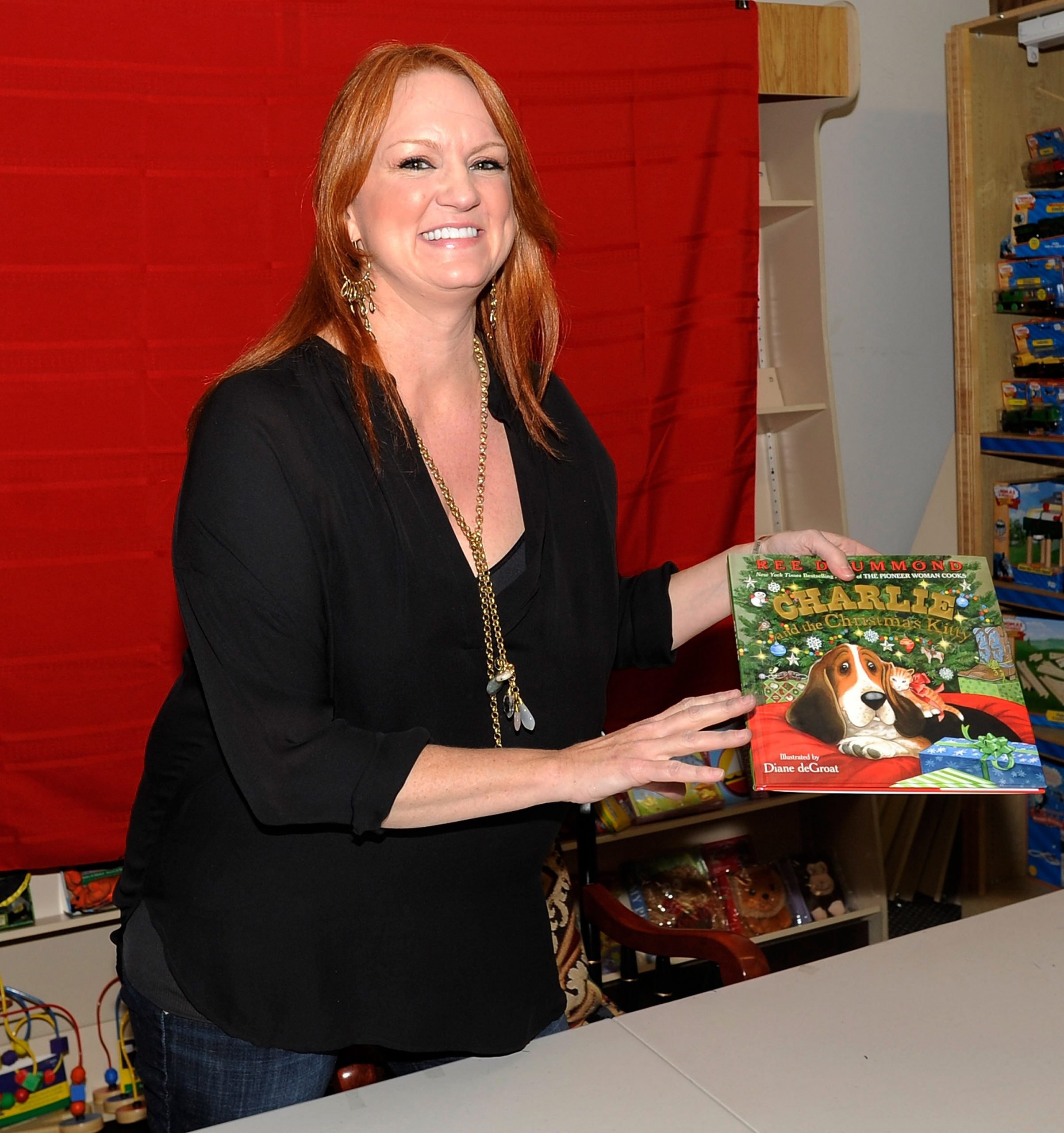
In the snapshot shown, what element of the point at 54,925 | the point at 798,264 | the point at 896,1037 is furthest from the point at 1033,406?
the point at 54,925

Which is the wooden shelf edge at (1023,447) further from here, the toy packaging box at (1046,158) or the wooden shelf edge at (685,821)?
the wooden shelf edge at (685,821)

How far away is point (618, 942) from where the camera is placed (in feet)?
6.78

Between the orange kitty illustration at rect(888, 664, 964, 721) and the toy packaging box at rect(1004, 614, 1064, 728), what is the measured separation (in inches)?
78.9

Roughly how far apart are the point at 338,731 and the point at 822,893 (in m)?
2.31

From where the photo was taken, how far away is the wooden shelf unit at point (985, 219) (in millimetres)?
3018

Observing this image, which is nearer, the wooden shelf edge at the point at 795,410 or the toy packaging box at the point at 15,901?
the toy packaging box at the point at 15,901

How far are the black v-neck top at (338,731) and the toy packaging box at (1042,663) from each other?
7.02 feet

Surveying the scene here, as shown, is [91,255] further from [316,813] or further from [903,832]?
[903,832]

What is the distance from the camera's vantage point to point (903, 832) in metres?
3.47

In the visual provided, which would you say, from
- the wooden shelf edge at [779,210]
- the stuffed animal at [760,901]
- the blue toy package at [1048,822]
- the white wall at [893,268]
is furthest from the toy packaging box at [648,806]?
the wooden shelf edge at [779,210]

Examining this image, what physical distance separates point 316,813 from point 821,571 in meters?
0.64

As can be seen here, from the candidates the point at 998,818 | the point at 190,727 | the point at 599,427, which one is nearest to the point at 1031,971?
the point at 190,727

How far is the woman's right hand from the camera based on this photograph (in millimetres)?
1119

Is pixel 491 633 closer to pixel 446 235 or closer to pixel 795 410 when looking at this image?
pixel 446 235
